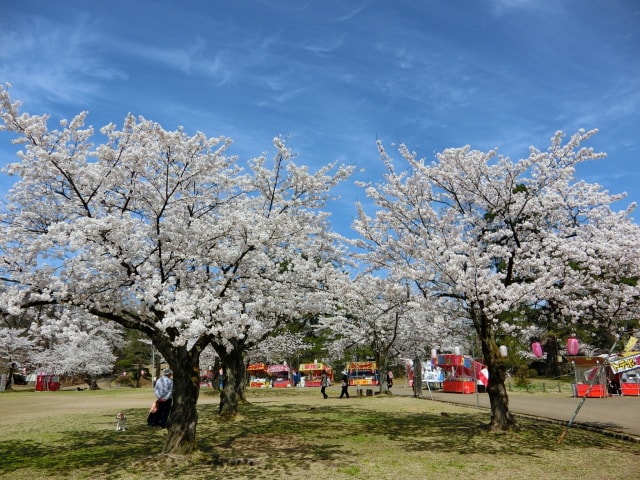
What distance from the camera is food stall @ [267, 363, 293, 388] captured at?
1901 inches

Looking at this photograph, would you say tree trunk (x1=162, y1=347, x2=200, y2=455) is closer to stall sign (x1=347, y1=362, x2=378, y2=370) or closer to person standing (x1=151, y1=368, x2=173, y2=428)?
person standing (x1=151, y1=368, x2=173, y2=428)

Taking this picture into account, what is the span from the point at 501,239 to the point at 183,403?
9.32 m

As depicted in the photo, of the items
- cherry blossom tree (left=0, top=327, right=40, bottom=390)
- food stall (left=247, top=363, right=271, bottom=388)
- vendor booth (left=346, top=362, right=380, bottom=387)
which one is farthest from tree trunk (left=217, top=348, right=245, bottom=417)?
cherry blossom tree (left=0, top=327, right=40, bottom=390)

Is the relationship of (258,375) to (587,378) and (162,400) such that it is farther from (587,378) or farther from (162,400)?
(162,400)

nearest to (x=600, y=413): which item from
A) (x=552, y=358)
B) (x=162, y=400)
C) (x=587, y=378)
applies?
(x=587, y=378)

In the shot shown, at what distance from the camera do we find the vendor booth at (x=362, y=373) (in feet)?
135

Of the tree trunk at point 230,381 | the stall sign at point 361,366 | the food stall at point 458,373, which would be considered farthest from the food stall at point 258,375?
the tree trunk at point 230,381

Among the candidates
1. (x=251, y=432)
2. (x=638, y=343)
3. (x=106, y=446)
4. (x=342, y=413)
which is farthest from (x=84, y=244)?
(x=638, y=343)

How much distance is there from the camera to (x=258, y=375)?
51531mm

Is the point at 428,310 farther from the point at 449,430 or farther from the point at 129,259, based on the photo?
the point at 129,259

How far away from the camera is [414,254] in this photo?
12406 mm

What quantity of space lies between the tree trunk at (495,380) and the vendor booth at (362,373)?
2866 centimetres

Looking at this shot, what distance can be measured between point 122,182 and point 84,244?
1847 millimetres

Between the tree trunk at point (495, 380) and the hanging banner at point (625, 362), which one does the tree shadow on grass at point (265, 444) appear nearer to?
the tree trunk at point (495, 380)
